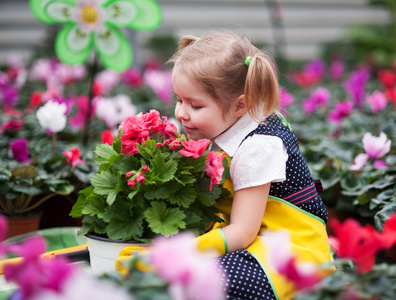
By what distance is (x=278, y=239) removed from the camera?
2.57ft

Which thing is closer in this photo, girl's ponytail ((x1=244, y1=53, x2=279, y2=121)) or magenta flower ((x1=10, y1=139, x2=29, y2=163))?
girl's ponytail ((x1=244, y1=53, x2=279, y2=121))

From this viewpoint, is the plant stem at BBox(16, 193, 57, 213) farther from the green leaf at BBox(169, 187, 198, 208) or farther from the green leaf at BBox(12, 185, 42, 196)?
the green leaf at BBox(169, 187, 198, 208)

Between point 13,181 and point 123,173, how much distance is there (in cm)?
111

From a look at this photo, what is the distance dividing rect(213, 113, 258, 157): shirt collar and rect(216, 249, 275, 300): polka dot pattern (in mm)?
380

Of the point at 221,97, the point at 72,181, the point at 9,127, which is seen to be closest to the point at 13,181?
the point at 72,181

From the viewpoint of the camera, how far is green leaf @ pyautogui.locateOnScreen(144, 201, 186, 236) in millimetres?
1393

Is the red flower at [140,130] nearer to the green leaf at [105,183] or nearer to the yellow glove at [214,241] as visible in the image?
the green leaf at [105,183]

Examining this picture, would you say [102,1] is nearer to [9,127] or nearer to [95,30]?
[95,30]

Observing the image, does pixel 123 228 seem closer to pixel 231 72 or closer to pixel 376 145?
pixel 231 72

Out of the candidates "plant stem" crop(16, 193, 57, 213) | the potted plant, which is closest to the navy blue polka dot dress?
the potted plant

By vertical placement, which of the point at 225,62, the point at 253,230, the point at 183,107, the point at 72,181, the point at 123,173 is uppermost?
the point at 225,62

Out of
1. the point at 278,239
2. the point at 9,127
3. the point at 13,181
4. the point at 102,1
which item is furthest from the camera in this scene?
the point at 9,127

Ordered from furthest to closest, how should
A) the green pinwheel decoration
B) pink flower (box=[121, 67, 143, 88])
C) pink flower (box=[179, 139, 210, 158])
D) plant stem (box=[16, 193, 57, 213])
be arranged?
pink flower (box=[121, 67, 143, 88])
the green pinwheel decoration
plant stem (box=[16, 193, 57, 213])
pink flower (box=[179, 139, 210, 158])

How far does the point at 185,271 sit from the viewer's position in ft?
2.37
